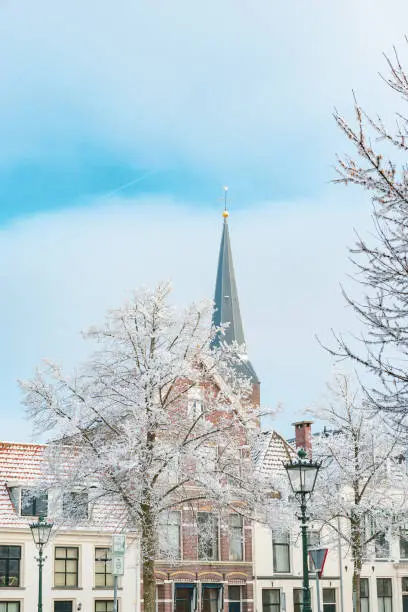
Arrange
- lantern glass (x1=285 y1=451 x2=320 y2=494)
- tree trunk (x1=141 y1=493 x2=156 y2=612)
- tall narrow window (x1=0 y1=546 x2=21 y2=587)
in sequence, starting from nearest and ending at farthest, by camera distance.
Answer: lantern glass (x1=285 y1=451 x2=320 y2=494), tree trunk (x1=141 y1=493 x2=156 y2=612), tall narrow window (x1=0 y1=546 x2=21 y2=587)

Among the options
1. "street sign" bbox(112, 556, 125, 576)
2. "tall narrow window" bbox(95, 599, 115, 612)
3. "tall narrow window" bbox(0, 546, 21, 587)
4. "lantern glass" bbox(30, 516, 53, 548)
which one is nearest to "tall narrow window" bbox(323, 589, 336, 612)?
"tall narrow window" bbox(95, 599, 115, 612)

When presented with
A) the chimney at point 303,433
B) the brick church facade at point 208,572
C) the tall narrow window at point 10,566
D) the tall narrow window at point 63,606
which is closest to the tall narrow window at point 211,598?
the brick church facade at point 208,572

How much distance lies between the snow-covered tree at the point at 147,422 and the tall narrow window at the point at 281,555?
48.1 ft

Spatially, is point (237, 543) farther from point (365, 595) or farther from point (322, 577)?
point (365, 595)

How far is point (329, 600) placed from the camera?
46250mm

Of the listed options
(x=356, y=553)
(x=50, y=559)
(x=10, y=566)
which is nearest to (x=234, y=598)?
(x=50, y=559)

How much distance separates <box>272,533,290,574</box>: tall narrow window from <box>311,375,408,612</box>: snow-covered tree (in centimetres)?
798

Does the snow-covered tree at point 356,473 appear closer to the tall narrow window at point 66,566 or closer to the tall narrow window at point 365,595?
the tall narrow window at point 365,595

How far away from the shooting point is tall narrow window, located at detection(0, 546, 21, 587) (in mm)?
38281

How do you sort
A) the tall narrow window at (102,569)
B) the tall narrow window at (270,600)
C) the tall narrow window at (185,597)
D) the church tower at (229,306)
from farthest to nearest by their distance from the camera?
the church tower at (229,306) < the tall narrow window at (270,600) < the tall narrow window at (185,597) < the tall narrow window at (102,569)

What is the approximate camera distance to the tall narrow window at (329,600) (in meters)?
46.0

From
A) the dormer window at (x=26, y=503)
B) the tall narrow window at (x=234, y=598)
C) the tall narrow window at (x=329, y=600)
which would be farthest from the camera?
the tall narrow window at (x=329, y=600)

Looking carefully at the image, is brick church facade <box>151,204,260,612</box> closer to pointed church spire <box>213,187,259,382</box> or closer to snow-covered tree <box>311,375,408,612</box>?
snow-covered tree <box>311,375,408,612</box>

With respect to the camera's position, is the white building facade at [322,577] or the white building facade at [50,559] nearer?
the white building facade at [50,559]
